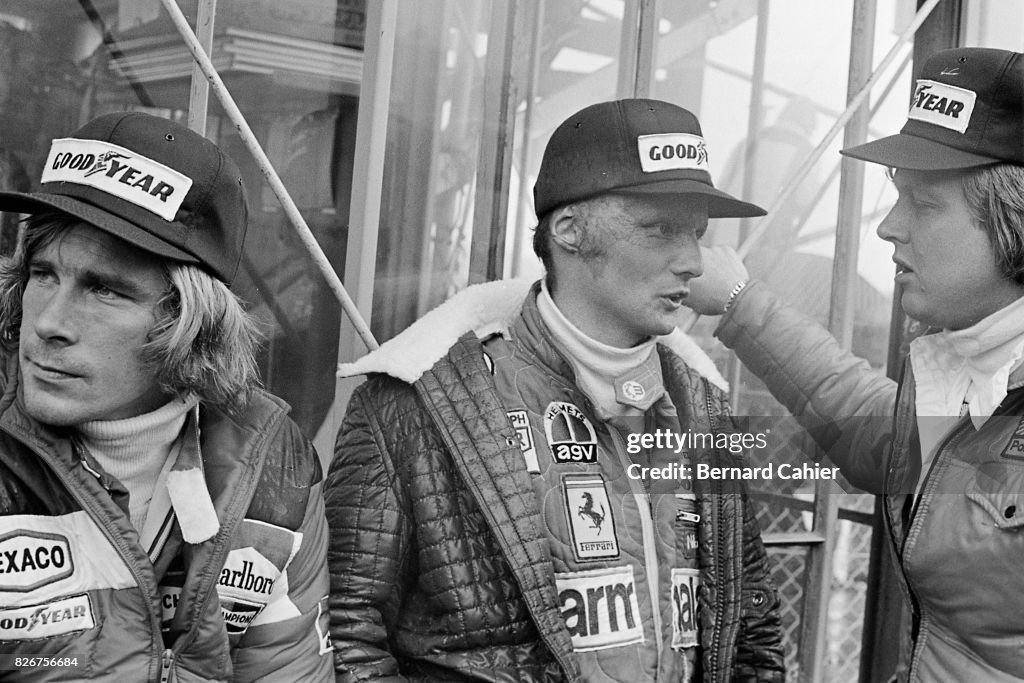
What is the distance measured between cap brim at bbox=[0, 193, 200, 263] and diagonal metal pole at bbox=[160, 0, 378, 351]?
0.65 metres

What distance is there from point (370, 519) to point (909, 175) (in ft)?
4.27

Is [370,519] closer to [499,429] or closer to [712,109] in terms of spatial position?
[499,429]

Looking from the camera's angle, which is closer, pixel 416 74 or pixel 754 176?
pixel 416 74

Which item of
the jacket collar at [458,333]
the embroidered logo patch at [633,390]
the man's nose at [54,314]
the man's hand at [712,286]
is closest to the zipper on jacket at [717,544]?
the jacket collar at [458,333]

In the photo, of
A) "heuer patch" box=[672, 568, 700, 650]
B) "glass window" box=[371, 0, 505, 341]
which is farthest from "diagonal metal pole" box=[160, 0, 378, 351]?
"heuer patch" box=[672, 568, 700, 650]

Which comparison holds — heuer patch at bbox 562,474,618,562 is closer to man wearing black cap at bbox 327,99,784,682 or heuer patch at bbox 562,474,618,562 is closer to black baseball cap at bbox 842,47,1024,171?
man wearing black cap at bbox 327,99,784,682

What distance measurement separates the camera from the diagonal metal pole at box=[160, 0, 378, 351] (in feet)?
7.36

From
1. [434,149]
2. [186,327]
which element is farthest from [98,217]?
[434,149]

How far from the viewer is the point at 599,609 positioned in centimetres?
216

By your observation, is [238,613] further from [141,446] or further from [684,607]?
[684,607]

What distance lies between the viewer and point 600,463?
2303 millimetres

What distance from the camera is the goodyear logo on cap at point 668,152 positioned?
2326 millimetres

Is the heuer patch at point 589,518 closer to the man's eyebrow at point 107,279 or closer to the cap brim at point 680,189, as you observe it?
the cap brim at point 680,189

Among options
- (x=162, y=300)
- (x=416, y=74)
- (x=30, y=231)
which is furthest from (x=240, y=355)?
(x=416, y=74)
